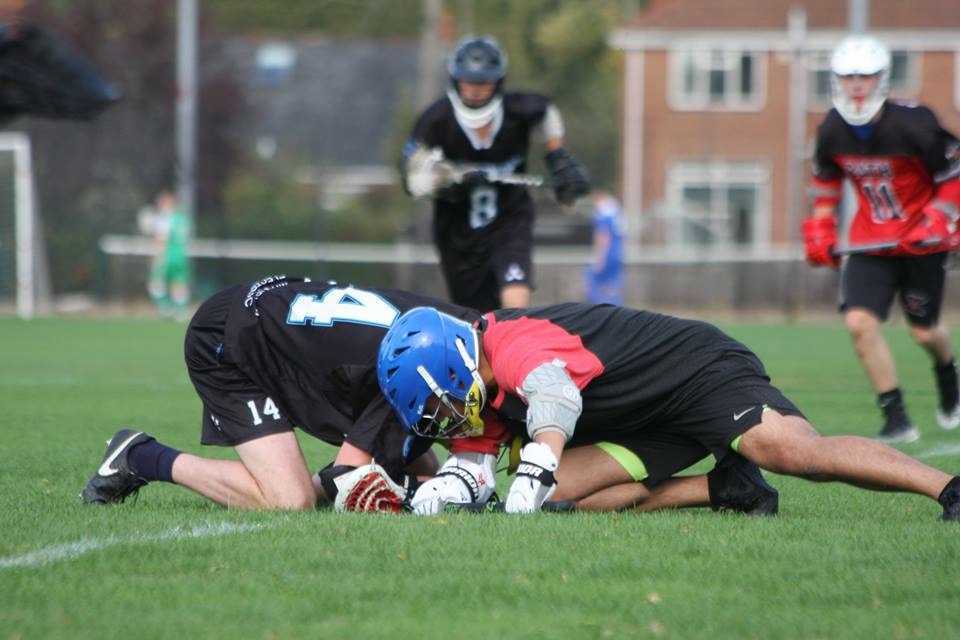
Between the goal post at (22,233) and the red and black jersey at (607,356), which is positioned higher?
the red and black jersey at (607,356)

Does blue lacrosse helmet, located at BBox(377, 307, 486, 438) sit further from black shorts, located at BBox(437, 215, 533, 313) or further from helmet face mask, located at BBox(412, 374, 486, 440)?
black shorts, located at BBox(437, 215, 533, 313)

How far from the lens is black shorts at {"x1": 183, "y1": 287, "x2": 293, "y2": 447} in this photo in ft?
21.0

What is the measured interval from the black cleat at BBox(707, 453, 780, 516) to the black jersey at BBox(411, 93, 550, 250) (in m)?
4.44

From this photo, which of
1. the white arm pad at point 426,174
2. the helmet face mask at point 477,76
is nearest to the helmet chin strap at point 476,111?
the helmet face mask at point 477,76

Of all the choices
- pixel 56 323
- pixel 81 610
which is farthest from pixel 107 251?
pixel 81 610

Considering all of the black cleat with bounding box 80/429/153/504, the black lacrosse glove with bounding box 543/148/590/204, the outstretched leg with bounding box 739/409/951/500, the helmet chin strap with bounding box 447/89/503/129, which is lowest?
the black cleat with bounding box 80/429/153/504

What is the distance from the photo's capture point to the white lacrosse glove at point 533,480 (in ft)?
18.5

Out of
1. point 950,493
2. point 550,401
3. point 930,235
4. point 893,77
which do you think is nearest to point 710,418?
point 550,401

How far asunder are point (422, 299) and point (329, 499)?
0.85m

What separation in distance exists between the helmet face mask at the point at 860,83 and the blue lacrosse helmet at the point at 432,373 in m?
4.45

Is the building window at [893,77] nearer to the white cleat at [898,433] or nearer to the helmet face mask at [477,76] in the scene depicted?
the helmet face mask at [477,76]

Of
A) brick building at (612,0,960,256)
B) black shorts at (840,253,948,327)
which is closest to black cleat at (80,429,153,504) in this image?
black shorts at (840,253,948,327)

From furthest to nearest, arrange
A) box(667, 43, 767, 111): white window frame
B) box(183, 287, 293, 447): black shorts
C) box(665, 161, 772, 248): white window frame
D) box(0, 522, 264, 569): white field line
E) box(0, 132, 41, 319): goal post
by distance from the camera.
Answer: box(667, 43, 767, 111): white window frame
box(665, 161, 772, 248): white window frame
box(0, 132, 41, 319): goal post
box(183, 287, 293, 447): black shorts
box(0, 522, 264, 569): white field line

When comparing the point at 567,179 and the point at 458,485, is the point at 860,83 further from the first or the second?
the point at 458,485
